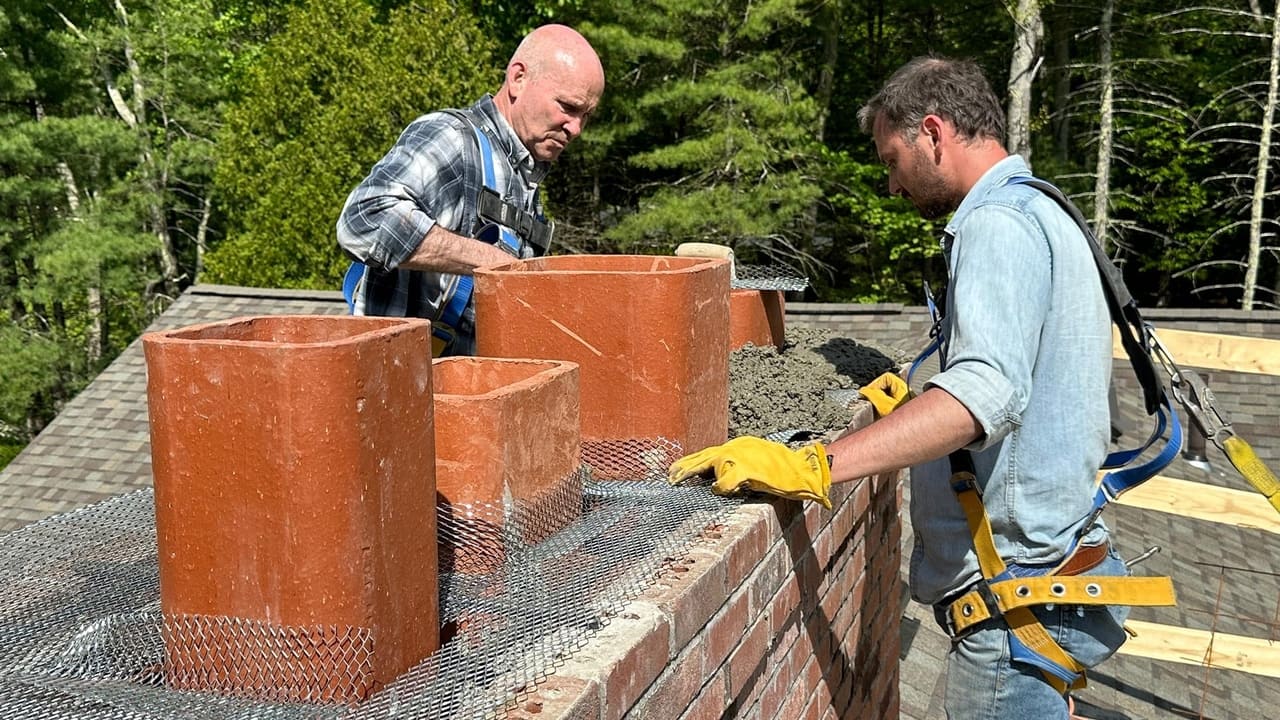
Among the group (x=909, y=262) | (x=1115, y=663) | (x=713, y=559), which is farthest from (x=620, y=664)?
(x=909, y=262)

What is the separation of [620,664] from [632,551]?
547mm

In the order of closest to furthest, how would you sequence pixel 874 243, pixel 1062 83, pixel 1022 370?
1. pixel 1022 370
2. pixel 874 243
3. pixel 1062 83

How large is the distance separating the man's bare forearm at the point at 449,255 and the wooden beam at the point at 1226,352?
431 cm

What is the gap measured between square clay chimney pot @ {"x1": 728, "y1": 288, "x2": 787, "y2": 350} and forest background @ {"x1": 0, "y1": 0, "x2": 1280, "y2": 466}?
1303 centimetres

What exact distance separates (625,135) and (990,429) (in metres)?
19.1

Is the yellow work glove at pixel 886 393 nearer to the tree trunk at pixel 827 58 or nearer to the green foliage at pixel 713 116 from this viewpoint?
the green foliage at pixel 713 116

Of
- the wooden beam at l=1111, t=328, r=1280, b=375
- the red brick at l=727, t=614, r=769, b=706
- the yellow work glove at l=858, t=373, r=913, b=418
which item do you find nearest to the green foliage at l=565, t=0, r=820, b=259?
the wooden beam at l=1111, t=328, r=1280, b=375

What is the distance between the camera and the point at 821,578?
3.01m

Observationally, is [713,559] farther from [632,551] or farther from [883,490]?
[883,490]

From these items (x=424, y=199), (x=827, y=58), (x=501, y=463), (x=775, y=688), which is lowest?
(x=775, y=688)

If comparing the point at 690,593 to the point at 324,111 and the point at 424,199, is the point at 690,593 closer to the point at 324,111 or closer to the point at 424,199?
the point at 424,199

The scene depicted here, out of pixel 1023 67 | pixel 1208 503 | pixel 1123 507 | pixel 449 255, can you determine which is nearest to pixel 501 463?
pixel 449 255

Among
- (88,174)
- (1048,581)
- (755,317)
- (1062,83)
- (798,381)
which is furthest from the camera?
(88,174)

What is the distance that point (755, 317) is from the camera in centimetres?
413
